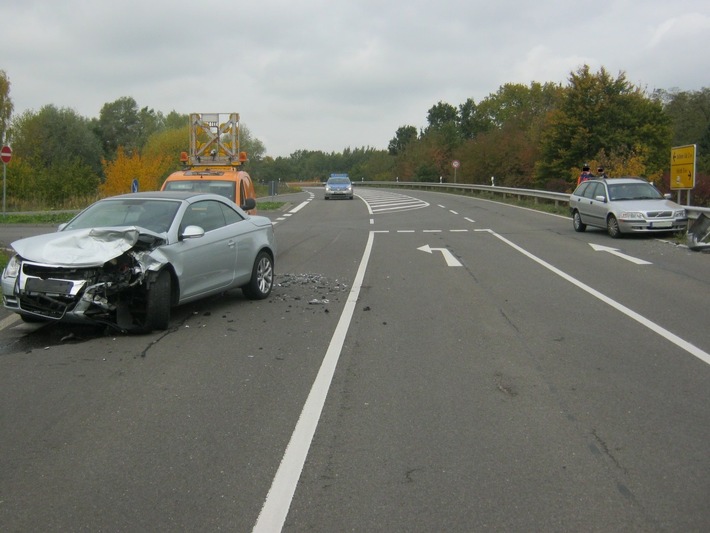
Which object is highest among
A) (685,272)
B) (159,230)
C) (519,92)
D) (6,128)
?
(519,92)

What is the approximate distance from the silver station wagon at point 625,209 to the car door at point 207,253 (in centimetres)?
1222

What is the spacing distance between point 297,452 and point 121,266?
3.81m

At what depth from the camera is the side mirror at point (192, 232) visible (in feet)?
27.0

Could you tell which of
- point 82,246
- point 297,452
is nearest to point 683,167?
point 82,246

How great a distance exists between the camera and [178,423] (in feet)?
16.9

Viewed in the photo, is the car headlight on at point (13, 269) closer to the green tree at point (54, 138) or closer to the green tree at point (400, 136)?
the green tree at point (54, 138)

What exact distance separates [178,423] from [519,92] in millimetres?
108037

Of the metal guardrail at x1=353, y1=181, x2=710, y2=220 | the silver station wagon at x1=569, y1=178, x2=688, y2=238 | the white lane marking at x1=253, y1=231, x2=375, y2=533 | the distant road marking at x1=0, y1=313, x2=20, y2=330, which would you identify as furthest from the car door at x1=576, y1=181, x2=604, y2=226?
the distant road marking at x1=0, y1=313, x2=20, y2=330

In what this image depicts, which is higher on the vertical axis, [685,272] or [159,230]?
[159,230]

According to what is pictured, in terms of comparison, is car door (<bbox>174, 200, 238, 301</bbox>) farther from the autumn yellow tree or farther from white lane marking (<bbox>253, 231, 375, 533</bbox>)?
the autumn yellow tree

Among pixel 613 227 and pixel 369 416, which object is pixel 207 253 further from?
pixel 613 227

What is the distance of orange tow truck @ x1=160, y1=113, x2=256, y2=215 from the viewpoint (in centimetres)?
1470

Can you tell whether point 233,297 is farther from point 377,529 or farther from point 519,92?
point 519,92

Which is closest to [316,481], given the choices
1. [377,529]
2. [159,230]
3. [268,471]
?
[268,471]
